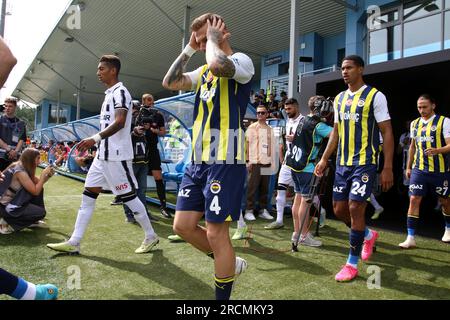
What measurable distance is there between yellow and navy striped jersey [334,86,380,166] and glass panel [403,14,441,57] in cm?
910

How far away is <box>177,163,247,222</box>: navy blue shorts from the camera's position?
2129 mm

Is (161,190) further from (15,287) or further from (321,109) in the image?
(15,287)

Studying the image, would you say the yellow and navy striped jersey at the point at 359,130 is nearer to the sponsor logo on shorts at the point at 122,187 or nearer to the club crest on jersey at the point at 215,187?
the club crest on jersey at the point at 215,187

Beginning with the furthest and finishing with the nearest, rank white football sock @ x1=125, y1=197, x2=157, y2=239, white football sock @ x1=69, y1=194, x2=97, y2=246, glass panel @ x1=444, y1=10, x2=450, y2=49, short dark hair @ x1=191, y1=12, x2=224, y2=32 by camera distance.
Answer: glass panel @ x1=444, y1=10, x2=450, y2=49
white football sock @ x1=125, y1=197, x2=157, y2=239
white football sock @ x1=69, y1=194, x2=97, y2=246
short dark hair @ x1=191, y1=12, x2=224, y2=32

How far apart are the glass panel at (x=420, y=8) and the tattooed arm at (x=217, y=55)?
11403 millimetres

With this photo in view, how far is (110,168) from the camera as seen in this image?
3.68 m

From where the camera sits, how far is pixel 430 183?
459cm

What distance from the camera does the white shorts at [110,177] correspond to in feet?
12.1

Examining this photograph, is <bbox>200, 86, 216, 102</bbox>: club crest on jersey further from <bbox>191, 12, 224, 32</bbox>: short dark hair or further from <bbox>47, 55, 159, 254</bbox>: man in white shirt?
<bbox>47, 55, 159, 254</bbox>: man in white shirt

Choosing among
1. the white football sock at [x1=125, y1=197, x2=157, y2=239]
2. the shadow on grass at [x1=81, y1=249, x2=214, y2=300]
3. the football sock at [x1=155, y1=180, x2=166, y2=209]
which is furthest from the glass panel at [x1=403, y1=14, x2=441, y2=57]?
the shadow on grass at [x1=81, y1=249, x2=214, y2=300]

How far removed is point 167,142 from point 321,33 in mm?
11975

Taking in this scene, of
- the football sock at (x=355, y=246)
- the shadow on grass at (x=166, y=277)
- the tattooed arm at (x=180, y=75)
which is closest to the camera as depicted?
the tattooed arm at (x=180, y=75)

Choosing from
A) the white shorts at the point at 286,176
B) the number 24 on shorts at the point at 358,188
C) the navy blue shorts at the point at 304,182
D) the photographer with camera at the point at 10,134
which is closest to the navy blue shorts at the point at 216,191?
the number 24 on shorts at the point at 358,188

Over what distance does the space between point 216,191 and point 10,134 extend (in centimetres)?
537
